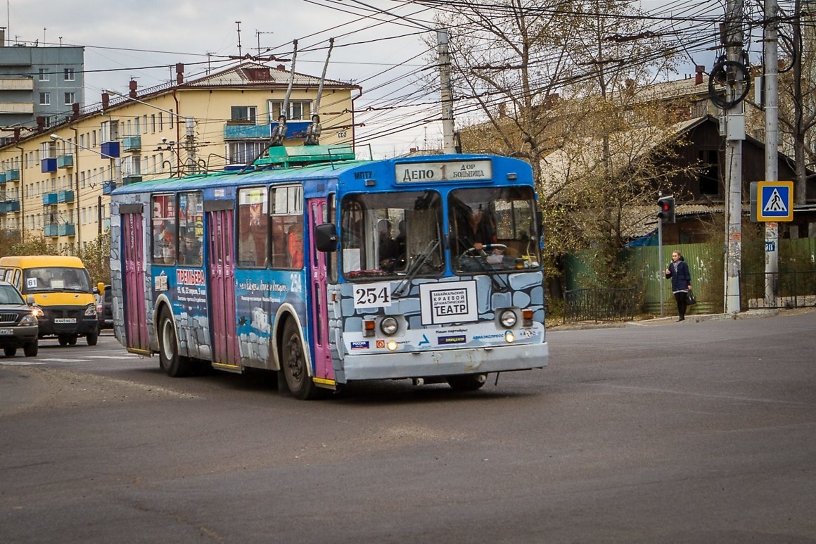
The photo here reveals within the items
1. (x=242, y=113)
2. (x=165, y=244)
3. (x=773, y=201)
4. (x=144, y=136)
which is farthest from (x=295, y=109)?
(x=165, y=244)

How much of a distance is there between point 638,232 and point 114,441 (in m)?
36.7

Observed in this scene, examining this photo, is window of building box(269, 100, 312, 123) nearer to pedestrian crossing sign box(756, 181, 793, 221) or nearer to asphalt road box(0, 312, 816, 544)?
pedestrian crossing sign box(756, 181, 793, 221)

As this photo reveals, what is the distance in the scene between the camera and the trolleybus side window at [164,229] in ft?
73.3

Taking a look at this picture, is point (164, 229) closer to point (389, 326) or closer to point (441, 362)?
point (389, 326)

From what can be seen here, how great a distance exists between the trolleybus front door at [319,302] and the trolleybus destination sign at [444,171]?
974 mm

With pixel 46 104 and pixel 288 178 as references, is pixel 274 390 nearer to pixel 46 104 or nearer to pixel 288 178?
pixel 288 178

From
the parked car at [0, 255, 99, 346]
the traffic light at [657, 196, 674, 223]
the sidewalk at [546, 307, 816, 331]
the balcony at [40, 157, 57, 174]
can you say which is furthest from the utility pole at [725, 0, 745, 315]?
the balcony at [40, 157, 57, 174]

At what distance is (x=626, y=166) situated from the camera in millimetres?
47438

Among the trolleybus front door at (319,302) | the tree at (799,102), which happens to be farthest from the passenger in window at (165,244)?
the tree at (799,102)

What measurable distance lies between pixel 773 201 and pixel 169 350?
53.4ft

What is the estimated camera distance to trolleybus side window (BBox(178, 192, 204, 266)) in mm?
21125

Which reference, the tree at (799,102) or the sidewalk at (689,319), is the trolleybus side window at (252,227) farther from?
the tree at (799,102)

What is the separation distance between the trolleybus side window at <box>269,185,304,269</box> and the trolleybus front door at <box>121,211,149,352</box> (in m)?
5.79

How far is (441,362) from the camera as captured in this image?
54.7ft
